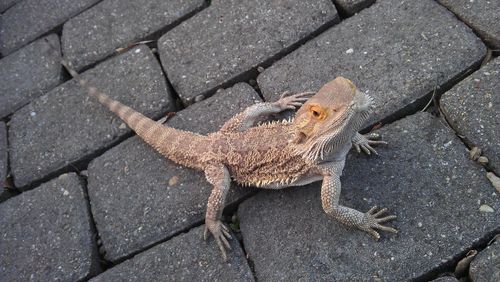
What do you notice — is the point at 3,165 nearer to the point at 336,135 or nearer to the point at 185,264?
the point at 185,264

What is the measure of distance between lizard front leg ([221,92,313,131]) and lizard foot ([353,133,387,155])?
42 cm

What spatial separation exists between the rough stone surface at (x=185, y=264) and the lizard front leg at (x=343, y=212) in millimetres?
533

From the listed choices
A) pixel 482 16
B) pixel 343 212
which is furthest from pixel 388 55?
pixel 343 212

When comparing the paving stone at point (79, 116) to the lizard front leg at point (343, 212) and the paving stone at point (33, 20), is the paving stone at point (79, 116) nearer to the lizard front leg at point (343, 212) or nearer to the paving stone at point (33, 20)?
the paving stone at point (33, 20)

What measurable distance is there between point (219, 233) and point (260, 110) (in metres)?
0.74

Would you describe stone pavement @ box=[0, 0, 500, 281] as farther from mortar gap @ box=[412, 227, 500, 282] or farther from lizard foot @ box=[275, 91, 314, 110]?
lizard foot @ box=[275, 91, 314, 110]

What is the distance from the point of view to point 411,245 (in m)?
2.27

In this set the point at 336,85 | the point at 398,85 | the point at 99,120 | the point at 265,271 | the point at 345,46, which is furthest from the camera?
the point at 99,120

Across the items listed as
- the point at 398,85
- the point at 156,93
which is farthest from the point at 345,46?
the point at 156,93

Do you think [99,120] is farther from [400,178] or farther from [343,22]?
[400,178]

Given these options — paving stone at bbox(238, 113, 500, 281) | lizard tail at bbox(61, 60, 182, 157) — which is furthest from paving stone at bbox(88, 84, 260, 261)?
paving stone at bbox(238, 113, 500, 281)

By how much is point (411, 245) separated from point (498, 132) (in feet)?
2.43

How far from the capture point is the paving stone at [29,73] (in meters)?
3.41

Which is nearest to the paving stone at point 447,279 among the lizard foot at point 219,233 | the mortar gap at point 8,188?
the lizard foot at point 219,233
